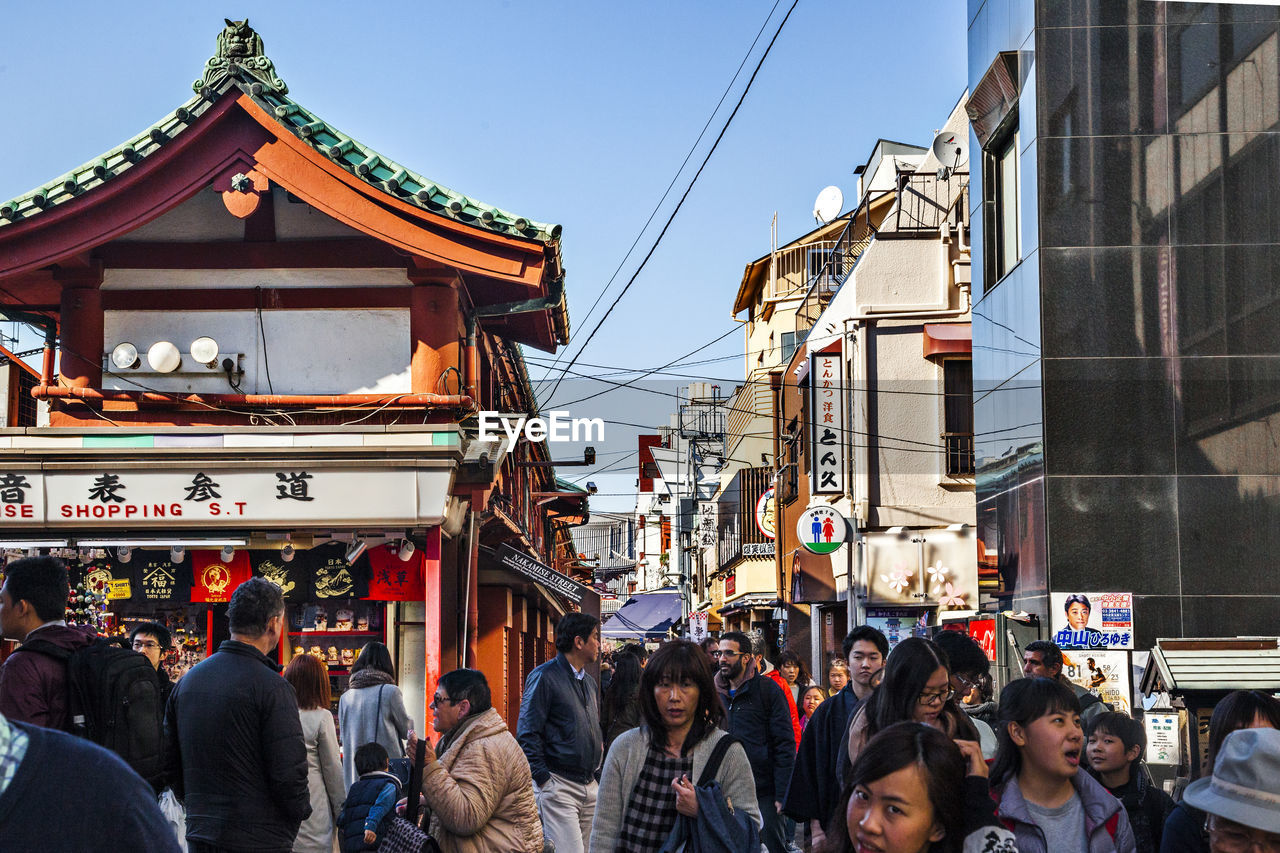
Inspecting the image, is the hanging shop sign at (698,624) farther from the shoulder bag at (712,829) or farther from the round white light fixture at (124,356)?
the shoulder bag at (712,829)

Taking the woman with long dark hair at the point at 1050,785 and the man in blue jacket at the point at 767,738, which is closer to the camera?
the woman with long dark hair at the point at 1050,785

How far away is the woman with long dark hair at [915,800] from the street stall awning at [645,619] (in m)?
42.8

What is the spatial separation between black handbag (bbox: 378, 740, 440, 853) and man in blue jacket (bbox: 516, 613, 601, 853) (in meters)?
2.50

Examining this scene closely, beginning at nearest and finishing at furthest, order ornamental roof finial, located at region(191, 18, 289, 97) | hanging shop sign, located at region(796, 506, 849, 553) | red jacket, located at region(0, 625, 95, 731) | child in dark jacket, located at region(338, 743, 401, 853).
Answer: red jacket, located at region(0, 625, 95, 731) → child in dark jacket, located at region(338, 743, 401, 853) → ornamental roof finial, located at region(191, 18, 289, 97) → hanging shop sign, located at region(796, 506, 849, 553)

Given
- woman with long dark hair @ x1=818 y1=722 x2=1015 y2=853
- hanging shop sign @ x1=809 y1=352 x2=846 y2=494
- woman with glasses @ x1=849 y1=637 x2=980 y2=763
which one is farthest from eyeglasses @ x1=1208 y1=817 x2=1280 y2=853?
hanging shop sign @ x1=809 y1=352 x2=846 y2=494

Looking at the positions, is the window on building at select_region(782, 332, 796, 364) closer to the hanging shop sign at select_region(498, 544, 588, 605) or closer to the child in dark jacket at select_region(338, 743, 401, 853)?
the hanging shop sign at select_region(498, 544, 588, 605)

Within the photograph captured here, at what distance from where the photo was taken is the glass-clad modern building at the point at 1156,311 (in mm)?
12883

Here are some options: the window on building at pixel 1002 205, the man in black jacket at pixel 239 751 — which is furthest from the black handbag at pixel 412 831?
the window on building at pixel 1002 205

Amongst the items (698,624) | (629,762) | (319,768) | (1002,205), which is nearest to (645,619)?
(698,624)

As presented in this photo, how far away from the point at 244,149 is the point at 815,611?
64.9 ft

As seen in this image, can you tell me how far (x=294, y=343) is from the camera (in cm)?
1505

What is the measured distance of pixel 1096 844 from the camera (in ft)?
14.5

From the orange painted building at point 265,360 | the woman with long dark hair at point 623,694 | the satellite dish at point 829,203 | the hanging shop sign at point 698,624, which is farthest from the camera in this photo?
the hanging shop sign at point 698,624

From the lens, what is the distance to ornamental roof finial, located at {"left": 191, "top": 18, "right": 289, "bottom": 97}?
46.4 feet
